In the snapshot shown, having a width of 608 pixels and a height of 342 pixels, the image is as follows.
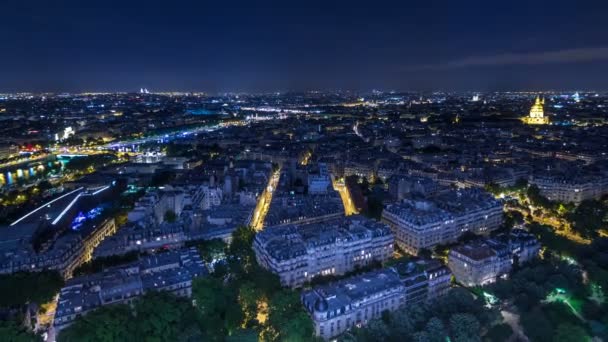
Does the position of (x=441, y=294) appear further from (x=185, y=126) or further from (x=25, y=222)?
(x=185, y=126)

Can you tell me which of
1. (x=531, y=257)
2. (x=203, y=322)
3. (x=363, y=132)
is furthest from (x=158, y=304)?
(x=363, y=132)

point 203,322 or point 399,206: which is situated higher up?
point 399,206

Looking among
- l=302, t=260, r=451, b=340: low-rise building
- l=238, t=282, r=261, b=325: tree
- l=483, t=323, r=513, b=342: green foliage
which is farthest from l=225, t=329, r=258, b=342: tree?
l=483, t=323, r=513, b=342: green foliage

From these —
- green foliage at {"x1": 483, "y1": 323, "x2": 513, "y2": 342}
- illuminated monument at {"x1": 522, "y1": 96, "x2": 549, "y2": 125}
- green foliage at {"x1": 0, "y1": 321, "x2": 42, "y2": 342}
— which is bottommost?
green foliage at {"x1": 483, "y1": 323, "x2": 513, "y2": 342}

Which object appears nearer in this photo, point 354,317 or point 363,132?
point 354,317

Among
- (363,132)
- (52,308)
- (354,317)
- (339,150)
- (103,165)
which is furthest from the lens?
(363,132)

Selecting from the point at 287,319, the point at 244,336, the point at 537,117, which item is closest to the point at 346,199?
the point at 287,319

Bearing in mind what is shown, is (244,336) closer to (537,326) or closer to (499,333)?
(499,333)

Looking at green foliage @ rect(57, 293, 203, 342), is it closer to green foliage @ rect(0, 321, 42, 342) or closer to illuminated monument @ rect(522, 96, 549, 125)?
green foliage @ rect(0, 321, 42, 342)
